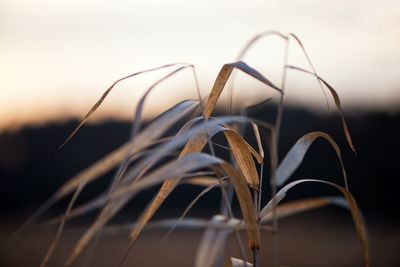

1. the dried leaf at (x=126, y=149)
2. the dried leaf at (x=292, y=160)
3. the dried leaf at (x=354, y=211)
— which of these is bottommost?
the dried leaf at (x=354, y=211)

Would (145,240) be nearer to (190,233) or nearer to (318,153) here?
(190,233)

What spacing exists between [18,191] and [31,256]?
3.49m

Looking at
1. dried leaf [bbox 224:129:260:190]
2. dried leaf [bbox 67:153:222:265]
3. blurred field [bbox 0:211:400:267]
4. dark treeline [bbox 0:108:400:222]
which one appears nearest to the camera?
dried leaf [bbox 67:153:222:265]

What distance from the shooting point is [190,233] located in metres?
8.73

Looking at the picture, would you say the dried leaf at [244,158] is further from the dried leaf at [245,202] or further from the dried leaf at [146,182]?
the dried leaf at [146,182]

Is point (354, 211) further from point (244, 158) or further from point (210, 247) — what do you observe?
point (210, 247)

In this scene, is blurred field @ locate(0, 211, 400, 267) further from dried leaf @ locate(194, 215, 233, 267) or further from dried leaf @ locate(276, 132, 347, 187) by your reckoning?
dried leaf @ locate(194, 215, 233, 267)

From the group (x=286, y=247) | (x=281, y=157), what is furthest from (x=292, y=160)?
(x=281, y=157)

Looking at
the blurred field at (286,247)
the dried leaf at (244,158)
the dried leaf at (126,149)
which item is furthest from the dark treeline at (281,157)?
the dried leaf at (126,149)

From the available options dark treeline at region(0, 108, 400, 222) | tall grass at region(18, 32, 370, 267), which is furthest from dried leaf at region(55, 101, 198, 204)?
dark treeline at region(0, 108, 400, 222)

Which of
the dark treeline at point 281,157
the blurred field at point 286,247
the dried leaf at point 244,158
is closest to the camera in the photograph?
the dried leaf at point 244,158

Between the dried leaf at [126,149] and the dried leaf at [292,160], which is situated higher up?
the dried leaf at [126,149]

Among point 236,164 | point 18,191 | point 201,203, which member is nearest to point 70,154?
point 18,191

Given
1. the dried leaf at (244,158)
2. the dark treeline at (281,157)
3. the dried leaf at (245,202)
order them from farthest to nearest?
the dark treeline at (281,157)
the dried leaf at (244,158)
the dried leaf at (245,202)
